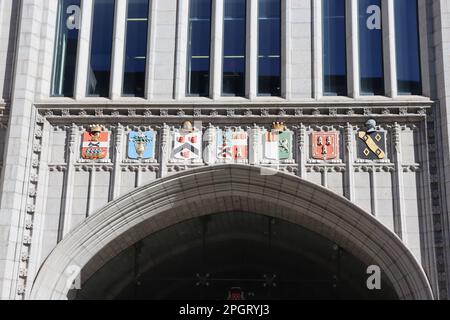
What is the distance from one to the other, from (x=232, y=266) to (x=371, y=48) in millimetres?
6308

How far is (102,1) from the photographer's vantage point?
19.3m

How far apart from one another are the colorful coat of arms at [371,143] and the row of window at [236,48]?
3.45ft

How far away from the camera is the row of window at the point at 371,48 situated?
59.8 ft

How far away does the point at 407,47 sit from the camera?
60.3ft

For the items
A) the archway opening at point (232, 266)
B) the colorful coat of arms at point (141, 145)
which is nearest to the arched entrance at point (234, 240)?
the archway opening at point (232, 266)

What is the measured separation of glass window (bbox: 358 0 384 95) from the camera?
59.9ft

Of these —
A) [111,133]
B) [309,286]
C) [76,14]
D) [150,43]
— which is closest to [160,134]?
[111,133]

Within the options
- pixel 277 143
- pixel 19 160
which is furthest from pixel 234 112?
pixel 19 160

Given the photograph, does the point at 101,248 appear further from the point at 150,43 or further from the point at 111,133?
the point at 150,43

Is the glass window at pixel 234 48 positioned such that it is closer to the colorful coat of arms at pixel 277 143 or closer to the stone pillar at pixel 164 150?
the colorful coat of arms at pixel 277 143

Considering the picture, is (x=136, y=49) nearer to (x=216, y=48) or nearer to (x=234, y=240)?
(x=216, y=48)

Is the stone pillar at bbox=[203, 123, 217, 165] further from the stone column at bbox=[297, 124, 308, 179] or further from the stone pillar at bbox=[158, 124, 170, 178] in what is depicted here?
the stone column at bbox=[297, 124, 308, 179]

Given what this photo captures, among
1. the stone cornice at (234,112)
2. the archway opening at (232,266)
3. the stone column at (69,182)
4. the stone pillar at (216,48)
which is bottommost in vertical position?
the archway opening at (232,266)

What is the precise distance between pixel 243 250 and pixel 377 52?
5.86 m
